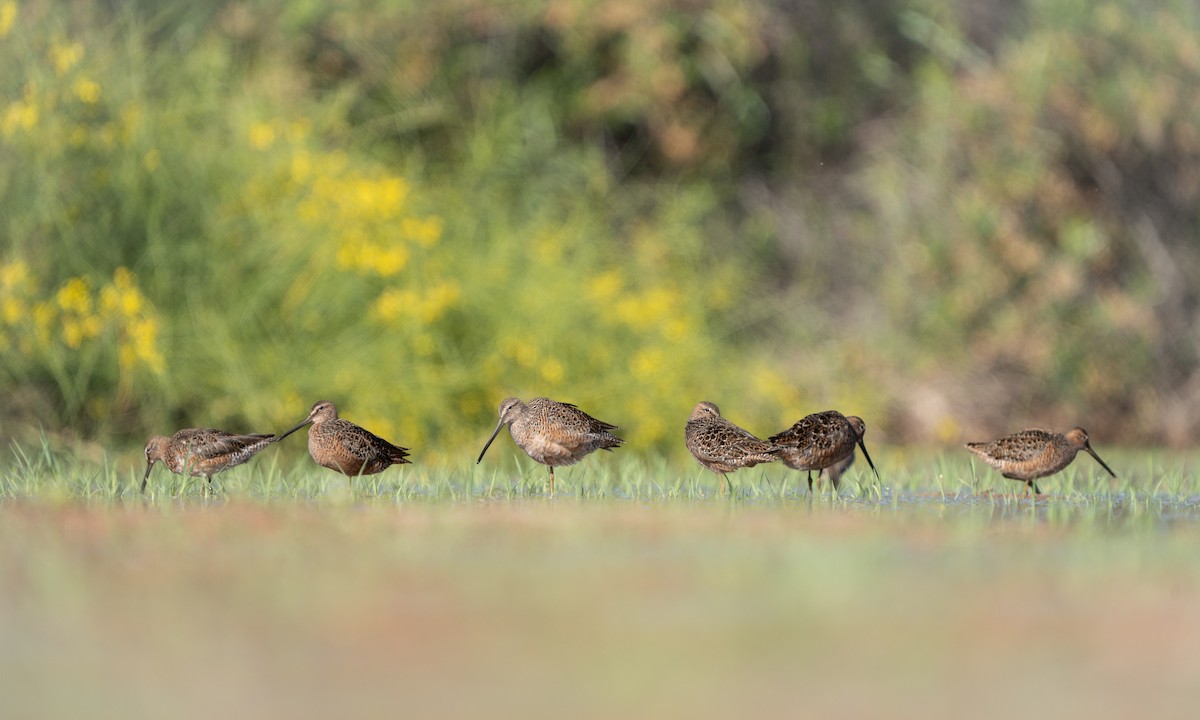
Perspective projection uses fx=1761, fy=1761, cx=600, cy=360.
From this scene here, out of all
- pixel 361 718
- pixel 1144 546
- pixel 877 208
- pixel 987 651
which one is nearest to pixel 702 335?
pixel 877 208

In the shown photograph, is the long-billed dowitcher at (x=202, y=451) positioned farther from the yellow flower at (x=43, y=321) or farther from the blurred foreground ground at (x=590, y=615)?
the yellow flower at (x=43, y=321)

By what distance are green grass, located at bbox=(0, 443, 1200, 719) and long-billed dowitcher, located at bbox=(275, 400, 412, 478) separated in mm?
179

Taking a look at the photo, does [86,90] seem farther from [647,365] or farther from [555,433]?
[555,433]

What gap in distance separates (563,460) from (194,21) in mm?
6049

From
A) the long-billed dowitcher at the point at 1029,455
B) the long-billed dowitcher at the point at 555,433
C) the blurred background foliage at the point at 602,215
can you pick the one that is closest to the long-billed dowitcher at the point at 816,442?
the long-billed dowitcher at the point at 1029,455

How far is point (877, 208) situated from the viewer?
14984 millimetres

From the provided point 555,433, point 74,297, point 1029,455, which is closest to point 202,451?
point 555,433

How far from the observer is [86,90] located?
33.9ft

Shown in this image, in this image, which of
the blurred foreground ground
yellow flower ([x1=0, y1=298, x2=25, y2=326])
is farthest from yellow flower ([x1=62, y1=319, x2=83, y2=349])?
the blurred foreground ground

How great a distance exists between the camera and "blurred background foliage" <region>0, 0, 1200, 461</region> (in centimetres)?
1048

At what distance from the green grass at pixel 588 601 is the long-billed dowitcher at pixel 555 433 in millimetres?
197

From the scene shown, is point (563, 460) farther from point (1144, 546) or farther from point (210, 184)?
point (210, 184)

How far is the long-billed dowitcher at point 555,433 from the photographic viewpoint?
816cm

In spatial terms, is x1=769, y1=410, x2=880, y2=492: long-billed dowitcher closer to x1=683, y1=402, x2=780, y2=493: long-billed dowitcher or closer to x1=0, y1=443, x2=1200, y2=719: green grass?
x1=683, y1=402, x2=780, y2=493: long-billed dowitcher
